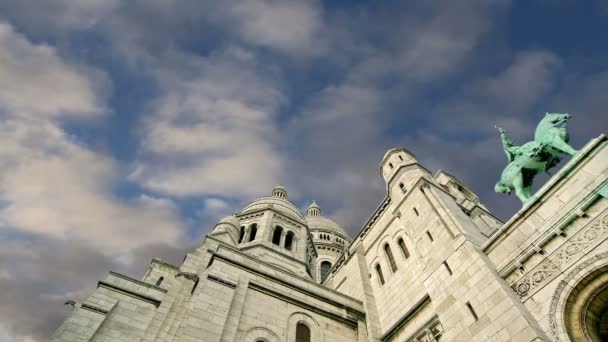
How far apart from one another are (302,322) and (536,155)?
499 inches

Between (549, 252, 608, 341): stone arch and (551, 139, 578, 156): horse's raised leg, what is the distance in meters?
4.02

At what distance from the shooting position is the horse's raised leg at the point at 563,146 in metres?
11.1

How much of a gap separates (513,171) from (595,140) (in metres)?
3.49

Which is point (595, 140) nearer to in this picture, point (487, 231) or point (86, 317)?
point (487, 231)

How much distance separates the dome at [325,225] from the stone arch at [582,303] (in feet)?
131

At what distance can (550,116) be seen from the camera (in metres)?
12.8

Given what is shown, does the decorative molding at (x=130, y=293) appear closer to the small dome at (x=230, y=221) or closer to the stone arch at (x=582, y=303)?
the small dome at (x=230, y=221)

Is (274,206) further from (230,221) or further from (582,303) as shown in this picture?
(582,303)

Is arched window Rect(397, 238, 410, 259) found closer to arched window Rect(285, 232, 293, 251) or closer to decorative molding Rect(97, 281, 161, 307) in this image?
arched window Rect(285, 232, 293, 251)

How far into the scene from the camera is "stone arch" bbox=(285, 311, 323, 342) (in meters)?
14.2

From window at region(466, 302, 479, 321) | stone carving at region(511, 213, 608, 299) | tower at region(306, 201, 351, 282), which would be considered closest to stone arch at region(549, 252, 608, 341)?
stone carving at region(511, 213, 608, 299)

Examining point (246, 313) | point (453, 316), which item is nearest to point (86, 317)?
point (246, 313)

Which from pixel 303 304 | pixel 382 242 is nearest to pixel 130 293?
pixel 303 304

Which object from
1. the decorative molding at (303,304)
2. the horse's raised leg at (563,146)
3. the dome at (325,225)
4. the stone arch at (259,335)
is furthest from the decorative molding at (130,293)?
the dome at (325,225)
